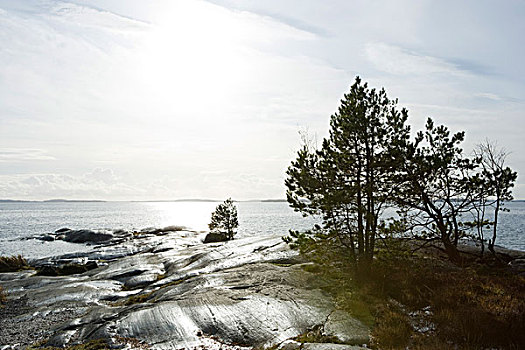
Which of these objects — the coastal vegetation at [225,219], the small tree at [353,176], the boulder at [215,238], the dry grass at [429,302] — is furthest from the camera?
the coastal vegetation at [225,219]

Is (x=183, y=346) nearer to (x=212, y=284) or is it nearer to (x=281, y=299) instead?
(x=281, y=299)

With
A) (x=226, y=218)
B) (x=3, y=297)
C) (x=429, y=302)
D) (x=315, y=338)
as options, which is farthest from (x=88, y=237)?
(x=429, y=302)

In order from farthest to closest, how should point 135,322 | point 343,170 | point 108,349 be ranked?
point 343,170
point 135,322
point 108,349

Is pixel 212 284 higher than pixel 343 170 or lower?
lower

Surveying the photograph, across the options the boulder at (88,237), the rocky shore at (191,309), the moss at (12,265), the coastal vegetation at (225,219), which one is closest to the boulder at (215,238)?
the coastal vegetation at (225,219)

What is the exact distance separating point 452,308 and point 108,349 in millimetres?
12086

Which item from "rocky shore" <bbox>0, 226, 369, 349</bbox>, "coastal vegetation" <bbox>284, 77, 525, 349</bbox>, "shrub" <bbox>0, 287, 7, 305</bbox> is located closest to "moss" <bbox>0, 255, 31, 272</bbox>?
"rocky shore" <bbox>0, 226, 369, 349</bbox>

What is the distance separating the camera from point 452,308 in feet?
41.5

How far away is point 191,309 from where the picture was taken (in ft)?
47.1

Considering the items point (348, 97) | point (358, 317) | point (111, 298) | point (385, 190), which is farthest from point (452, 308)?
point (111, 298)

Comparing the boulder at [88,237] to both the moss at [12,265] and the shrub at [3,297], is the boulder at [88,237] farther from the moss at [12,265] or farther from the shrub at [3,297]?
the shrub at [3,297]

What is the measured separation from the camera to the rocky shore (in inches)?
471

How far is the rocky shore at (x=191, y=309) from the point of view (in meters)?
12.0

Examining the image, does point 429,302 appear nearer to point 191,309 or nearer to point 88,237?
point 191,309
